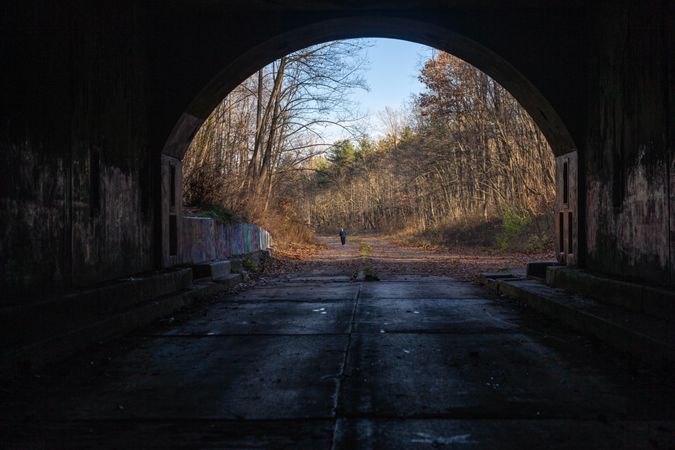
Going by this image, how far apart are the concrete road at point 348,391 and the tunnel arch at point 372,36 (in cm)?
407

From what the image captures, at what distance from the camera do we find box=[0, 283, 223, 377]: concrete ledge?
17.2 ft

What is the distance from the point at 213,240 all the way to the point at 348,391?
10.7 m

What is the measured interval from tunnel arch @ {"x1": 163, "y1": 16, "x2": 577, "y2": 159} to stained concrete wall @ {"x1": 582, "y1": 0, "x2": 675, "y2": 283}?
36.7 inches

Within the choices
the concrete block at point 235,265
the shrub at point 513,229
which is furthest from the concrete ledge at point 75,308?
the shrub at point 513,229

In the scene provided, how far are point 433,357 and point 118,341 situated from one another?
137 inches

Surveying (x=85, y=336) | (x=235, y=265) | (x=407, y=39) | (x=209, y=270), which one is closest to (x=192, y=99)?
(x=209, y=270)

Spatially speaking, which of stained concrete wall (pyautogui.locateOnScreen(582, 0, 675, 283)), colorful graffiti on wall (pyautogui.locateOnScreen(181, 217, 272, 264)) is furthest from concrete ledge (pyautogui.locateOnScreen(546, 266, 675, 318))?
colorful graffiti on wall (pyautogui.locateOnScreen(181, 217, 272, 264))

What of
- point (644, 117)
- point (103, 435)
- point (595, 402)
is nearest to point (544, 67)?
point (644, 117)

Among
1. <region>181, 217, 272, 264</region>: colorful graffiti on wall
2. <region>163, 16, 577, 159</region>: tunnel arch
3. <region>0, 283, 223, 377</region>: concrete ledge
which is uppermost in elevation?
<region>163, 16, 577, 159</region>: tunnel arch

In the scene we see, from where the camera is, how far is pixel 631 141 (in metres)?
8.26

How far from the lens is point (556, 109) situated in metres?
10.2

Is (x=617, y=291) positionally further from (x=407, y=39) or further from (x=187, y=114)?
(x=187, y=114)

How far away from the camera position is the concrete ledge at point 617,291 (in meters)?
6.67

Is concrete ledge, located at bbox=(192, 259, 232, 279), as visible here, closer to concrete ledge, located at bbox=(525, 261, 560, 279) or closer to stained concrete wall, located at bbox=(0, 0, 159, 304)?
stained concrete wall, located at bbox=(0, 0, 159, 304)
